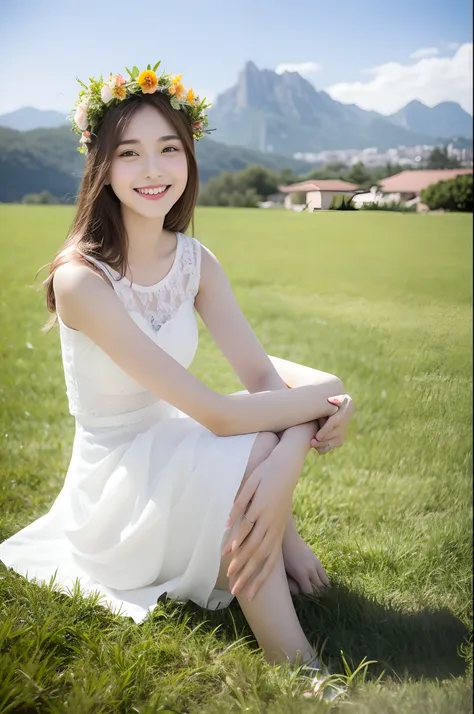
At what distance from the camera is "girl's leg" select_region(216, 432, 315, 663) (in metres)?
1.83

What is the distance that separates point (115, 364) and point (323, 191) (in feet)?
3.08

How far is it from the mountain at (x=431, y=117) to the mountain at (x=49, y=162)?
1206 millimetres

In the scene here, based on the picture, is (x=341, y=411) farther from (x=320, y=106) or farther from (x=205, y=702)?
(x=320, y=106)

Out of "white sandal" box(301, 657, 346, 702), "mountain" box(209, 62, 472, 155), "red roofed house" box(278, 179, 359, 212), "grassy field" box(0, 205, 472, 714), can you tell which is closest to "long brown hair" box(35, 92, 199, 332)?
A: "red roofed house" box(278, 179, 359, 212)

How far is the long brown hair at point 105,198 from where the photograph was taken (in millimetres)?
2068

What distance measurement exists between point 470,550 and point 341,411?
0.84m

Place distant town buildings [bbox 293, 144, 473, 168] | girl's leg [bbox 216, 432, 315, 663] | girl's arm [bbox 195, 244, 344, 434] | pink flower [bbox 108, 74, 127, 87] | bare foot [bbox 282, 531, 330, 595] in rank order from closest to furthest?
girl's leg [bbox 216, 432, 315, 663] < pink flower [bbox 108, 74, 127, 87] < bare foot [bbox 282, 531, 330, 595] < girl's arm [bbox 195, 244, 344, 434] < distant town buildings [bbox 293, 144, 473, 168]

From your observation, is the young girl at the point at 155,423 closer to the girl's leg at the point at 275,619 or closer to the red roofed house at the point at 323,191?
the girl's leg at the point at 275,619

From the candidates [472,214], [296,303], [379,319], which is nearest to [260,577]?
[379,319]

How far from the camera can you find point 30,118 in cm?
377

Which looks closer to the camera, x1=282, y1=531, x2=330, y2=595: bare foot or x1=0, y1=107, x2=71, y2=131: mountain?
x1=282, y1=531, x2=330, y2=595: bare foot

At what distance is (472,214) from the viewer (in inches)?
187

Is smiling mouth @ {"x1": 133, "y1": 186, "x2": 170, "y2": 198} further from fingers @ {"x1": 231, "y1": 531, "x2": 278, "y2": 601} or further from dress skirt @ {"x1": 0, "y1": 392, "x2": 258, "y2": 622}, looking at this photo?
fingers @ {"x1": 231, "y1": 531, "x2": 278, "y2": 601}

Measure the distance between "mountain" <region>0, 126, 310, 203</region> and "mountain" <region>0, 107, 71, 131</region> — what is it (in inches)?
46.7
